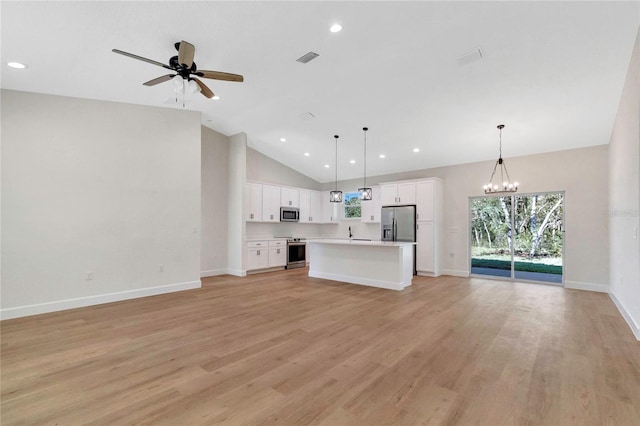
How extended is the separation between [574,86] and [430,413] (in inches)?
189

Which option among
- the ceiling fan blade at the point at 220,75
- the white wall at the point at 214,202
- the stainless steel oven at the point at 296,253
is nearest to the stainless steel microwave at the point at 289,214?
the stainless steel oven at the point at 296,253

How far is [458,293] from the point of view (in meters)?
5.40

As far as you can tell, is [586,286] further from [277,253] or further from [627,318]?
[277,253]

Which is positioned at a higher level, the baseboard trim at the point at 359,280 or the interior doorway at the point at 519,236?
the interior doorway at the point at 519,236

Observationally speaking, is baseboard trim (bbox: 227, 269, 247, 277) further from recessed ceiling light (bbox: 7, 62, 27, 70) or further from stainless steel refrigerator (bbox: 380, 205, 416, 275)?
recessed ceiling light (bbox: 7, 62, 27, 70)

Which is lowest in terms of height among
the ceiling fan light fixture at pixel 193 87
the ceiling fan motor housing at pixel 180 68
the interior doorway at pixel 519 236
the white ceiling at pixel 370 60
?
the interior doorway at pixel 519 236

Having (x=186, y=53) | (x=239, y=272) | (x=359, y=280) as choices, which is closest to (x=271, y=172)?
(x=239, y=272)

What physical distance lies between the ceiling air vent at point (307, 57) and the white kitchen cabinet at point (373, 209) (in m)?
5.15

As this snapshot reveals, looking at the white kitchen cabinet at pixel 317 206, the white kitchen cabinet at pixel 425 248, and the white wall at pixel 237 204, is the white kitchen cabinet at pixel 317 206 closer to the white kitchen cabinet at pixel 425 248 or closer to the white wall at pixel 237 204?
the white wall at pixel 237 204

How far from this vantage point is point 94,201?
463 centimetres

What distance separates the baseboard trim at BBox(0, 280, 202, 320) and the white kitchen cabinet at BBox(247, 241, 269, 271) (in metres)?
1.67

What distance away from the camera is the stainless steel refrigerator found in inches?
296

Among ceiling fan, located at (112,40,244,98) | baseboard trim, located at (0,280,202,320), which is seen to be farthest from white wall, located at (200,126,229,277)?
ceiling fan, located at (112,40,244,98)

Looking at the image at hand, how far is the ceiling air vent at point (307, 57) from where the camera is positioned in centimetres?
381
